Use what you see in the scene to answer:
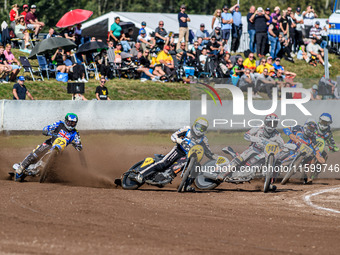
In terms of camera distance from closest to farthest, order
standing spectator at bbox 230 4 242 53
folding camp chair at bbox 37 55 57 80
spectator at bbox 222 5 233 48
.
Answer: folding camp chair at bbox 37 55 57 80 < spectator at bbox 222 5 233 48 < standing spectator at bbox 230 4 242 53

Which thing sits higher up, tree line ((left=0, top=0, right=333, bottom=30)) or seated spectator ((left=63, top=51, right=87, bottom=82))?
tree line ((left=0, top=0, right=333, bottom=30))

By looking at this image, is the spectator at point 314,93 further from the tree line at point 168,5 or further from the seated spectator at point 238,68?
the tree line at point 168,5

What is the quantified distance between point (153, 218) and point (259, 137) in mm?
4658

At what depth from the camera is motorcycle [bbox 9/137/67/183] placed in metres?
13.3

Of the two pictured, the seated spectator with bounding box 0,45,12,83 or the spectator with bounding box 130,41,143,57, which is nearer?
the seated spectator with bounding box 0,45,12,83

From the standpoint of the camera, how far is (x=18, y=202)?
10.1 m

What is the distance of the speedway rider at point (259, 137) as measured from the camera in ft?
42.8

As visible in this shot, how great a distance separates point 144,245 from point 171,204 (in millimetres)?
3438

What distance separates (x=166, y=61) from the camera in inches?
958

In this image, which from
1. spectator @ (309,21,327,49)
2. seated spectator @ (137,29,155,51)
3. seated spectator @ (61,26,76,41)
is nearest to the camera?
seated spectator @ (61,26,76,41)

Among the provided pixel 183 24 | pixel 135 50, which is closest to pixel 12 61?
pixel 135 50

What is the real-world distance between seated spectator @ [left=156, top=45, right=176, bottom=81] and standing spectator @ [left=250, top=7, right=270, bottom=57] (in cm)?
374

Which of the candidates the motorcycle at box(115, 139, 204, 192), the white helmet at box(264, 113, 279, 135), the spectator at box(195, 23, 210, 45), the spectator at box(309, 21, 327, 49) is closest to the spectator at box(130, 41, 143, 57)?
the spectator at box(195, 23, 210, 45)

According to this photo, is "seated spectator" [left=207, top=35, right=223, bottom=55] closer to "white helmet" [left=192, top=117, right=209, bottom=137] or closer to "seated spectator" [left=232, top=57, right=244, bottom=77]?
"seated spectator" [left=232, top=57, right=244, bottom=77]
